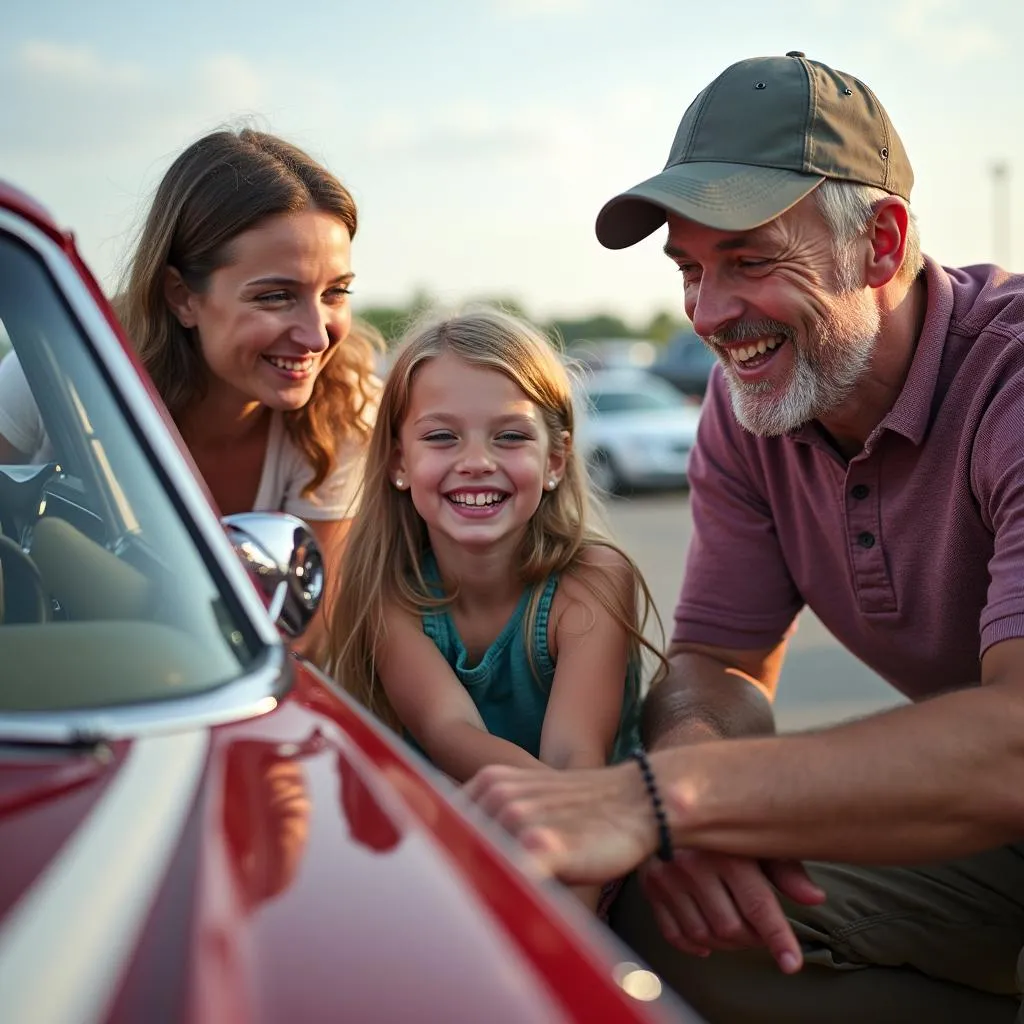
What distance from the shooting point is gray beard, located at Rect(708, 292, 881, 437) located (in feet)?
9.13

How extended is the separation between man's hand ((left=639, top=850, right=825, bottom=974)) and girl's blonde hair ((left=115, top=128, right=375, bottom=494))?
73.3 inches

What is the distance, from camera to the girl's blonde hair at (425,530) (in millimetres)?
2893

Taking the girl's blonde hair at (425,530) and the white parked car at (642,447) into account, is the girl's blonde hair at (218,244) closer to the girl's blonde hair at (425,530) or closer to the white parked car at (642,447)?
the girl's blonde hair at (425,530)

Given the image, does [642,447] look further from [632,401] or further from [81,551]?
[81,551]

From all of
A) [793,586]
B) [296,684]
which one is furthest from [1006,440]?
[296,684]

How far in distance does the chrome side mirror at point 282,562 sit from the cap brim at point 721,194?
1.14 metres

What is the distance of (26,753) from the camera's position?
1265mm

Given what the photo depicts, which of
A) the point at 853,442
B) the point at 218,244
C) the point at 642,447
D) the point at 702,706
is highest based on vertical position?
the point at 218,244

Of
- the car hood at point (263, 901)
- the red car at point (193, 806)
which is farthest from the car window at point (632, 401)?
the car hood at point (263, 901)

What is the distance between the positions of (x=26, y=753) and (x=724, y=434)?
7.46 feet

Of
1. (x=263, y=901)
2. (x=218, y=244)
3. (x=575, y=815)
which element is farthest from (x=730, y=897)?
(x=218, y=244)

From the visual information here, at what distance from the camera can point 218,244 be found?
3348 mm

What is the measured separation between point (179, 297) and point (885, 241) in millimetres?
1810

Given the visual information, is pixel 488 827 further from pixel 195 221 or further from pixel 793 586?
pixel 195 221
